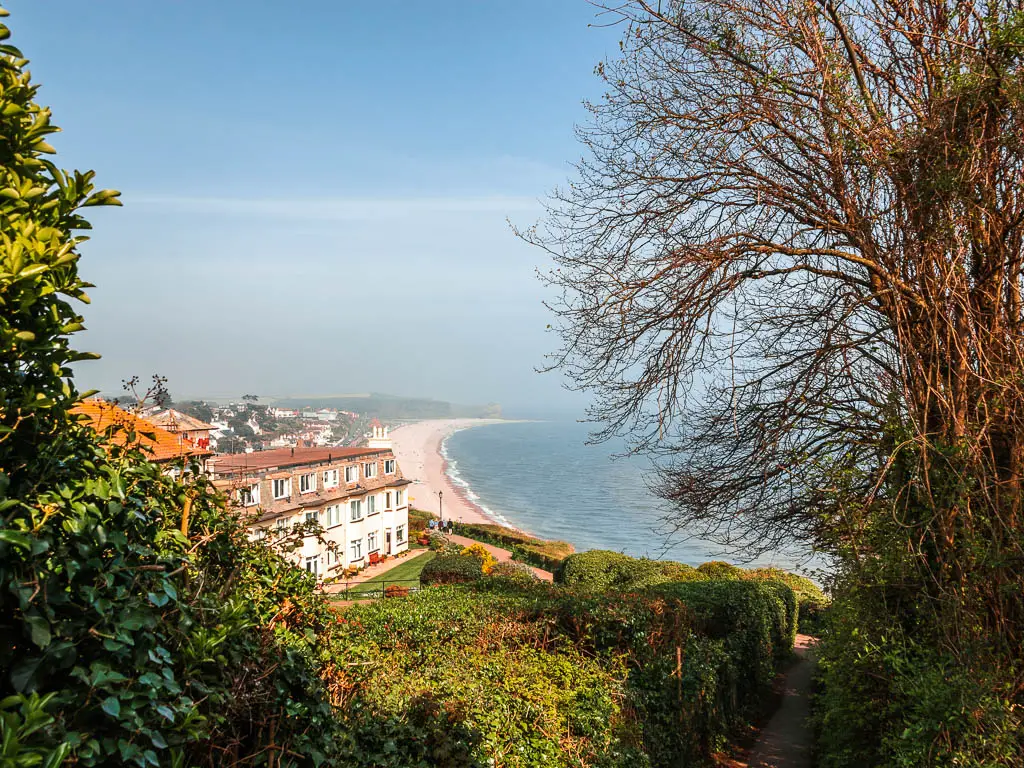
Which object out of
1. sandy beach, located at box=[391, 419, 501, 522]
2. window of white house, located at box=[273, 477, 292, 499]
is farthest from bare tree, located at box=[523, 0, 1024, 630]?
sandy beach, located at box=[391, 419, 501, 522]

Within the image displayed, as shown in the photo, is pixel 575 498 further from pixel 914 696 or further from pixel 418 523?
pixel 914 696

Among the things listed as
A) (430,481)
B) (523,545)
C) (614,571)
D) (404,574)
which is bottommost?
(430,481)

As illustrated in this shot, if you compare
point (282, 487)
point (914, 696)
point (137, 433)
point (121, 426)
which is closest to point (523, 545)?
point (282, 487)

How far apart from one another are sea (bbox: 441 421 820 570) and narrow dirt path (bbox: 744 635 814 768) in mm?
2683

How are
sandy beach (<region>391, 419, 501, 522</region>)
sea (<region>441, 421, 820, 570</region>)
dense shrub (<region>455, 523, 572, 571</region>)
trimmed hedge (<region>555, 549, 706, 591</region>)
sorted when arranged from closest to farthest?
trimmed hedge (<region>555, 549, 706, 591</region>)
dense shrub (<region>455, 523, 572, 571</region>)
sea (<region>441, 421, 820, 570</region>)
sandy beach (<region>391, 419, 501, 522</region>)

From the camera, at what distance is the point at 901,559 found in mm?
4676

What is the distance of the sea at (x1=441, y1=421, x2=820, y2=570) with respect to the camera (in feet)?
126

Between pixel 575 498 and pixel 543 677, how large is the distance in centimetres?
5960

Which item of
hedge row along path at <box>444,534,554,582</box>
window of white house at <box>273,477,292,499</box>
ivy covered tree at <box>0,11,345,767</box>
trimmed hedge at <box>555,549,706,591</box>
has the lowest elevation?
hedge row along path at <box>444,534,554,582</box>

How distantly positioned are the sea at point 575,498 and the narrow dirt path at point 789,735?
2683 millimetres

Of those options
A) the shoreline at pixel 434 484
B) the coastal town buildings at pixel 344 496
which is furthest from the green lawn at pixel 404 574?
the shoreline at pixel 434 484

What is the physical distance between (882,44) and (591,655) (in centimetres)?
673

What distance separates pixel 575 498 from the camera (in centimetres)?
6425

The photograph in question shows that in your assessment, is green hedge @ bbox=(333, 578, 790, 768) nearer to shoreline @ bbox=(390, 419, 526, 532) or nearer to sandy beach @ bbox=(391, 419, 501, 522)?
shoreline @ bbox=(390, 419, 526, 532)
